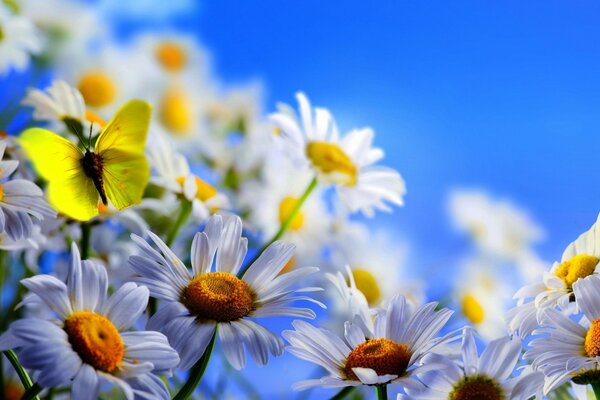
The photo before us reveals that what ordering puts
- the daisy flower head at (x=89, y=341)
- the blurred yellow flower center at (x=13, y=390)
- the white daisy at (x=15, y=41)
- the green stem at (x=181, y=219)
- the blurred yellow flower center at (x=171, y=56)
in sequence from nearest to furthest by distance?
the daisy flower head at (x=89, y=341), the green stem at (x=181, y=219), the blurred yellow flower center at (x=13, y=390), the white daisy at (x=15, y=41), the blurred yellow flower center at (x=171, y=56)

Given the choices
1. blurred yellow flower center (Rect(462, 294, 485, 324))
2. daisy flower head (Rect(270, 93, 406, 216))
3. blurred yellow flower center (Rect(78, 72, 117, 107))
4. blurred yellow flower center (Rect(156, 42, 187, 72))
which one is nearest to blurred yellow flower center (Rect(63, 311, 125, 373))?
daisy flower head (Rect(270, 93, 406, 216))

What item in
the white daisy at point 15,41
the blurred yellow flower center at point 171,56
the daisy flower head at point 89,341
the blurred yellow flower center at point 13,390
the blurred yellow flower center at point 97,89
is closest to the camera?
the daisy flower head at point 89,341

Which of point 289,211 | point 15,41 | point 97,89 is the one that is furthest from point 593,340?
point 97,89

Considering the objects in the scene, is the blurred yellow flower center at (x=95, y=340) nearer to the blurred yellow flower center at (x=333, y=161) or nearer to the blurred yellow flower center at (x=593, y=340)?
the blurred yellow flower center at (x=593, y=340)

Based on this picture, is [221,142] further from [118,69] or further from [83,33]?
[83,33]

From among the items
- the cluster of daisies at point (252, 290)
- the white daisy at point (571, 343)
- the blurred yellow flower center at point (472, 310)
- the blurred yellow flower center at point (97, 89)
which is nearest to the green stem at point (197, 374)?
the cluster of daisies at point (252, 290)

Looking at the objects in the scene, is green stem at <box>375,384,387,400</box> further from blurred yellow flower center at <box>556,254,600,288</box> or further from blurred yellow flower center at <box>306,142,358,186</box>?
blurred yellow flower center at <box>306,142,358,186</box>
